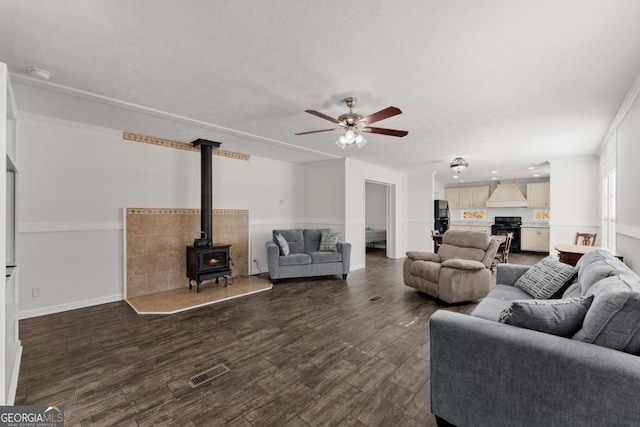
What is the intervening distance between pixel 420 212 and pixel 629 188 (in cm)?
512

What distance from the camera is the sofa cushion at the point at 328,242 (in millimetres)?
5402

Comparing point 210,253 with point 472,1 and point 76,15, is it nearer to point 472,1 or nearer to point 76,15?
point 76,15

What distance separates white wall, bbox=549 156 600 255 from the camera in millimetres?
5730

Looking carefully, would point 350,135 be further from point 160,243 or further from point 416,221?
A: point 416,221

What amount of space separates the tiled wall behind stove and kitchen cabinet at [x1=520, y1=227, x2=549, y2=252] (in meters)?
9.26

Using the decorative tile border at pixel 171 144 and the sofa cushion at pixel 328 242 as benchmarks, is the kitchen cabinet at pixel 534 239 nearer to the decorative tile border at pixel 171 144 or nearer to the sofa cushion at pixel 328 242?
the sofa cushion at pixel 328 242

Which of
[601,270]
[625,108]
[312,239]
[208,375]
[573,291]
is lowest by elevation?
[208,375]

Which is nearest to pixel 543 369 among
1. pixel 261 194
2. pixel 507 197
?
pixel 261 194

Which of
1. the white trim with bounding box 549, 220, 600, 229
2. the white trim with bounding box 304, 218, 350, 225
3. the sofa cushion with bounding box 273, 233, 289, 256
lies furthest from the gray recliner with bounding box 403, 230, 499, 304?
the white trim with bounding box 549, 220, 600, 229

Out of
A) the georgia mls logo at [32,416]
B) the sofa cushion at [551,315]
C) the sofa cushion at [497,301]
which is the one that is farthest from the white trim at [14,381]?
the sofa cushion at [497,301]

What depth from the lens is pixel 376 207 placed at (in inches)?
375

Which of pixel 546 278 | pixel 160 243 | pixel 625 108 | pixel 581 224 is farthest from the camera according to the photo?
pixel 581 224

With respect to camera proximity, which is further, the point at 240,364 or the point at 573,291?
the point at 240,364

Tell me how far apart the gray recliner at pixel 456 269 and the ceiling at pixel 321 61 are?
174cm
